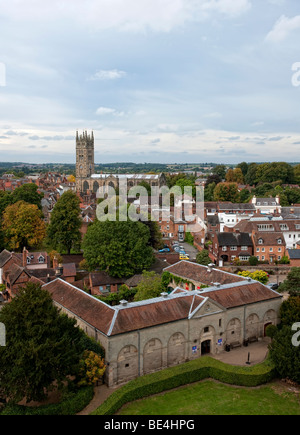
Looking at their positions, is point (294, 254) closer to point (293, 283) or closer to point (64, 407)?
point (293, 283)

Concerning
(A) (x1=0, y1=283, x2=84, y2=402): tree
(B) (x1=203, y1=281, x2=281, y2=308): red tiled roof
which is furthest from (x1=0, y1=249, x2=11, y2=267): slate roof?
(B) (x1=203, y1=281, x2=281, y2=308): red tiled roof

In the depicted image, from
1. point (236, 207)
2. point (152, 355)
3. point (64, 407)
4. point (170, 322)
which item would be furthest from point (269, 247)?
point (64, 407)

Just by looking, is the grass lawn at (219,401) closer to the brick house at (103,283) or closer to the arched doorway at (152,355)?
the arched doorway at (152,355)

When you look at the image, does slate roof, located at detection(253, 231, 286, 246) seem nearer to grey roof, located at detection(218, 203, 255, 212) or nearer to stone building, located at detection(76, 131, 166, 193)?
grey roof, located at detection(218, 203, 255, 212)

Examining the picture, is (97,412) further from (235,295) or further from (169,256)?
(169,256)

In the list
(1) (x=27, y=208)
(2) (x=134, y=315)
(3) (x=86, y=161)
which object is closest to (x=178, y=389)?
(2) (x=134, y=315)
